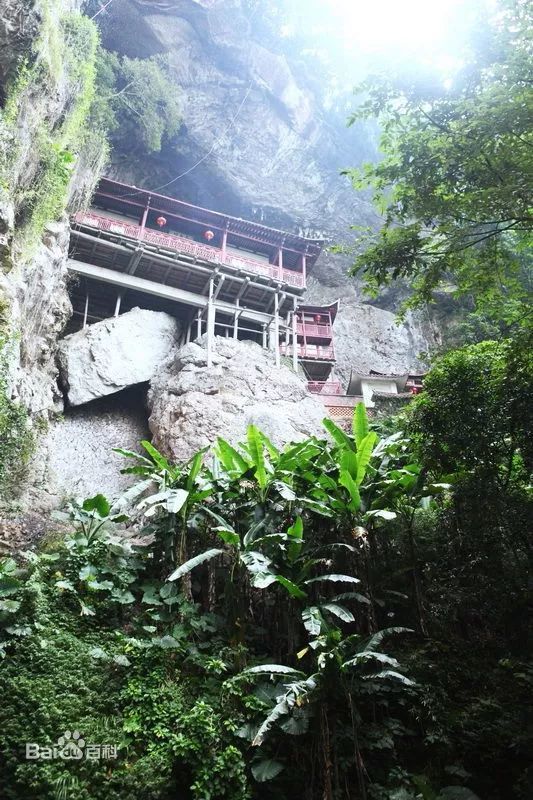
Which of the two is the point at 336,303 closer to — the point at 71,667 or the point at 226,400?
the point at 226,400

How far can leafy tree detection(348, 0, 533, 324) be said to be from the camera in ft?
16.7

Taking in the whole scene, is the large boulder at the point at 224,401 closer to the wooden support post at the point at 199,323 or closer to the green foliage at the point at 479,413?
the wooden support post at the point at 199,323

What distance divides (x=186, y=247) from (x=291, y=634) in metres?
16.1

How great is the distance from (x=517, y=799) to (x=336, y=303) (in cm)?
2116

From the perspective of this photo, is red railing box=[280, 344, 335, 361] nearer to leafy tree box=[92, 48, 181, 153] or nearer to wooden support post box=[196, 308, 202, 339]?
wooden support post box=[196, 308, 202, 339]

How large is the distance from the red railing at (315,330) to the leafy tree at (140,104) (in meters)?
10.0

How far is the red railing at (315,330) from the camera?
2359 centimetres

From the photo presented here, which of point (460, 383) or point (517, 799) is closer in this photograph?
point (517, 799)

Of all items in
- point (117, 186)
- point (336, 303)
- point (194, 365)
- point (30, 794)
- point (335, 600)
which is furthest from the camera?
point (336, 303)

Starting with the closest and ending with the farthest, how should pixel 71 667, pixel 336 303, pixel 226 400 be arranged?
pixel 71 667 < pixel 226 400 < pixel 336 303

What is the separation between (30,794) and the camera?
12.8ft

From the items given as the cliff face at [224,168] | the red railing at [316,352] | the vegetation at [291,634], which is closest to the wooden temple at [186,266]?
the red railing at [316,352]

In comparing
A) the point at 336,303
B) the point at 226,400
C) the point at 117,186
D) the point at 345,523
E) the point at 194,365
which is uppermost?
the point at 117,186

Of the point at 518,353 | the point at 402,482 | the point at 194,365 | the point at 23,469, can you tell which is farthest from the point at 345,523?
the point at 194,365
